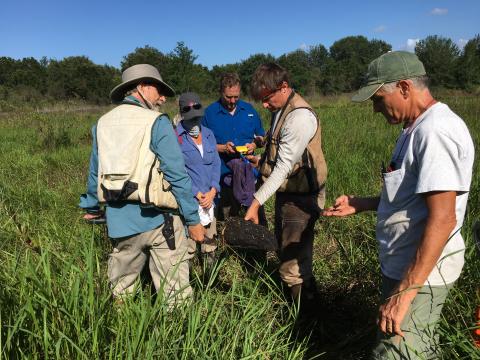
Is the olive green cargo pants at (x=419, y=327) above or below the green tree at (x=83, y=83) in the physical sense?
below

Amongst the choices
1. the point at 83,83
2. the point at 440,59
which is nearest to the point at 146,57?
the point at 83,83

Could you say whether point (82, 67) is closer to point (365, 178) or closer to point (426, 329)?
point (365, 178)

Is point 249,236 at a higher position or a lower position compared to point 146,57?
lower

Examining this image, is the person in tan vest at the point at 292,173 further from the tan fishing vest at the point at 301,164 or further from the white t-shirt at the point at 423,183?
the white t-shirt at the point at 423,183

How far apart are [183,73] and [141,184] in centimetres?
2792

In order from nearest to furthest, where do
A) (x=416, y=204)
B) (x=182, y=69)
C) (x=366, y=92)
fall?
(x=416, y=204) < (x=366, y=92) < (x=182, y=69)

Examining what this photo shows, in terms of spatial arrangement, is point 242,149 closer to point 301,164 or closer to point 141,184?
point 301,164

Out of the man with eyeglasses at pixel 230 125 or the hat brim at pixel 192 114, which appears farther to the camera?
the man with eyeglasses at pixel 230 125

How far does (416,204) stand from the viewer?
1425mm

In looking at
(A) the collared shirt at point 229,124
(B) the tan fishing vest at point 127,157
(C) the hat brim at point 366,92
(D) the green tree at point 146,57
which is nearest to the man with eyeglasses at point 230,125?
(A) the collared shirt at point 229,124

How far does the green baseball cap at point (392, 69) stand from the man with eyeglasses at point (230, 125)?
2206mm

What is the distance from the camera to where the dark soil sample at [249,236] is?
235 centimetres

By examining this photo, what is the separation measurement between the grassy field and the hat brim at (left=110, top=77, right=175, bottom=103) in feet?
3.13

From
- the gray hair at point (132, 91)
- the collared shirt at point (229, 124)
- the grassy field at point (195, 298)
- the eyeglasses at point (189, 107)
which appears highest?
the gray hair at point (132, 91)
